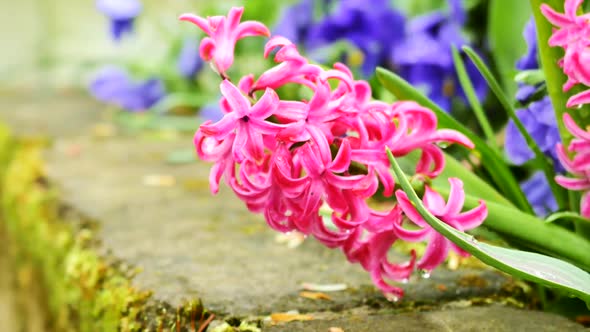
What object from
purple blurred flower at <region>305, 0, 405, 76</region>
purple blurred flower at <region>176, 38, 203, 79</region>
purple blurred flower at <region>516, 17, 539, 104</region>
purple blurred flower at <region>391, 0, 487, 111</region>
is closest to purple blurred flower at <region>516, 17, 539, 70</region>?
purple blurred flower at <region>516, 17, 539, 104</region>

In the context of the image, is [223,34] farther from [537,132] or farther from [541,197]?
[541,197]

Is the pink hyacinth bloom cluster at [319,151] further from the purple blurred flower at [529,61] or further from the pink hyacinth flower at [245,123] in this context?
the purple blurred flower at [529,61]

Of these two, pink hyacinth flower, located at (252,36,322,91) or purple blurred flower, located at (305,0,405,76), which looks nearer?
pink hyacinth flower, located at (252,36,322,91)

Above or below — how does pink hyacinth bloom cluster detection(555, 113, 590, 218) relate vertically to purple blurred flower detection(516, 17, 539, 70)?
below

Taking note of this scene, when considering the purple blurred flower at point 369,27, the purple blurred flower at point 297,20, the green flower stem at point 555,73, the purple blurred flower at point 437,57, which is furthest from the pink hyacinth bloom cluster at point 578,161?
the purple blurred flower at point 297,20

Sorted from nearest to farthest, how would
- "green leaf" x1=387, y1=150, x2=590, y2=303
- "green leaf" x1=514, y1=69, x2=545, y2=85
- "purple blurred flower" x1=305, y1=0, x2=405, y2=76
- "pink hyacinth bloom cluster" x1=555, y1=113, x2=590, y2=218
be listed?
"green leaf" x1=387, y1=150, x2=590, y2=303 → "pink hyacinth bloom cluster" x1=555, y1=113, x2=590, y2=218 → "green leaf" x1=514, y1=69, x2=545, y2=85 → "purple blurred flower" x1=305, y1=0, x2=405, y2=76

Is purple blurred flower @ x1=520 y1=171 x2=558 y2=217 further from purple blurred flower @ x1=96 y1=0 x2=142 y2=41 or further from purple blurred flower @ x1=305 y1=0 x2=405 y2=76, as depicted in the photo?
purple blurred flower @ x1=96 y1=0 x2=142 y2=41
